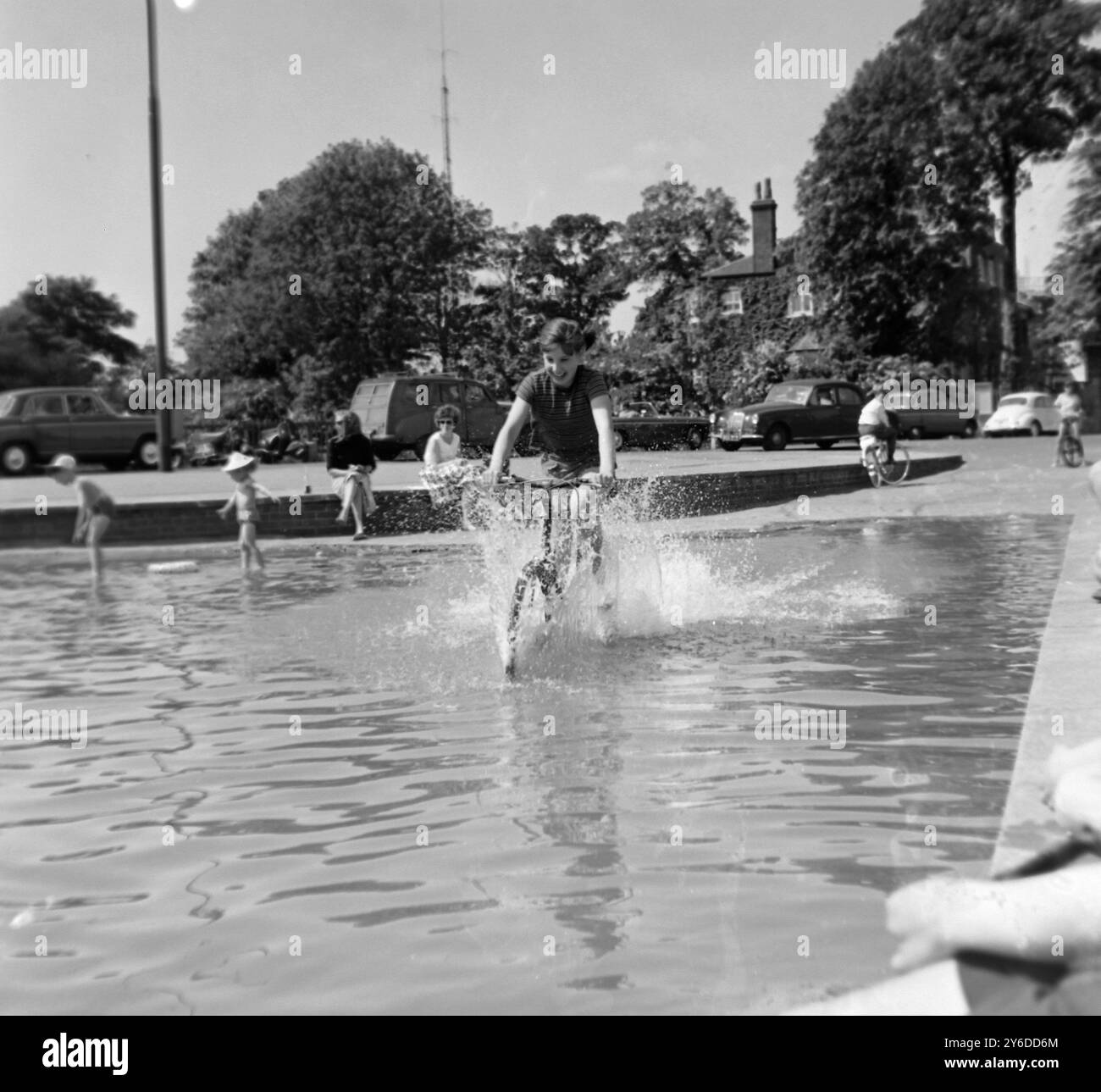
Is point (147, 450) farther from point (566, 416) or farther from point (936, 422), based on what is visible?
point (936, 422)

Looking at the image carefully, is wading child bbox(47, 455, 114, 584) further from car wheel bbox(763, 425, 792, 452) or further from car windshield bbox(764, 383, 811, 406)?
car windshield bbox(764, 383, 811, 406)

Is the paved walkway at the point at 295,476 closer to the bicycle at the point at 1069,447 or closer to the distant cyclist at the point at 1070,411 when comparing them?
the bicycle at the point at 1069,447

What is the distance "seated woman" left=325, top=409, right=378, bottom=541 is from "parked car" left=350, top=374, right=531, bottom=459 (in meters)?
14.8

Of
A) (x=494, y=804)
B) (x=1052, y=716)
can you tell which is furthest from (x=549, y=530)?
(x=1052, y=716)

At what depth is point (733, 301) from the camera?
59.4m

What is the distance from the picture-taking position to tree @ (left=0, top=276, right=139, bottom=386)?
71.6m

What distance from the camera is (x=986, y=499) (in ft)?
66.4

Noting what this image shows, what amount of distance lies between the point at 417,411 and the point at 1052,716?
1126 inches

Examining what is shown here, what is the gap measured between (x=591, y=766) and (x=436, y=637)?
3836mm

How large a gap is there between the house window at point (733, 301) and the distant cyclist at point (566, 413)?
52.4 m

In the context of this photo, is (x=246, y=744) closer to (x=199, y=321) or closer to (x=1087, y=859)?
Result: (x=1087, y=859)

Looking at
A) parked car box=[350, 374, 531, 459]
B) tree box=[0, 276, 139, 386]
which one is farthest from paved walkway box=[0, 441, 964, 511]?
tree box=[0, 276, 139, 386]

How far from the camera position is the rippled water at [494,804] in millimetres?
3422

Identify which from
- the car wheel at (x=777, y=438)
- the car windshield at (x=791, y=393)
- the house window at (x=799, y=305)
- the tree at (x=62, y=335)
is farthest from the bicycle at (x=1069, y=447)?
the tree at (x=62, y=335)
